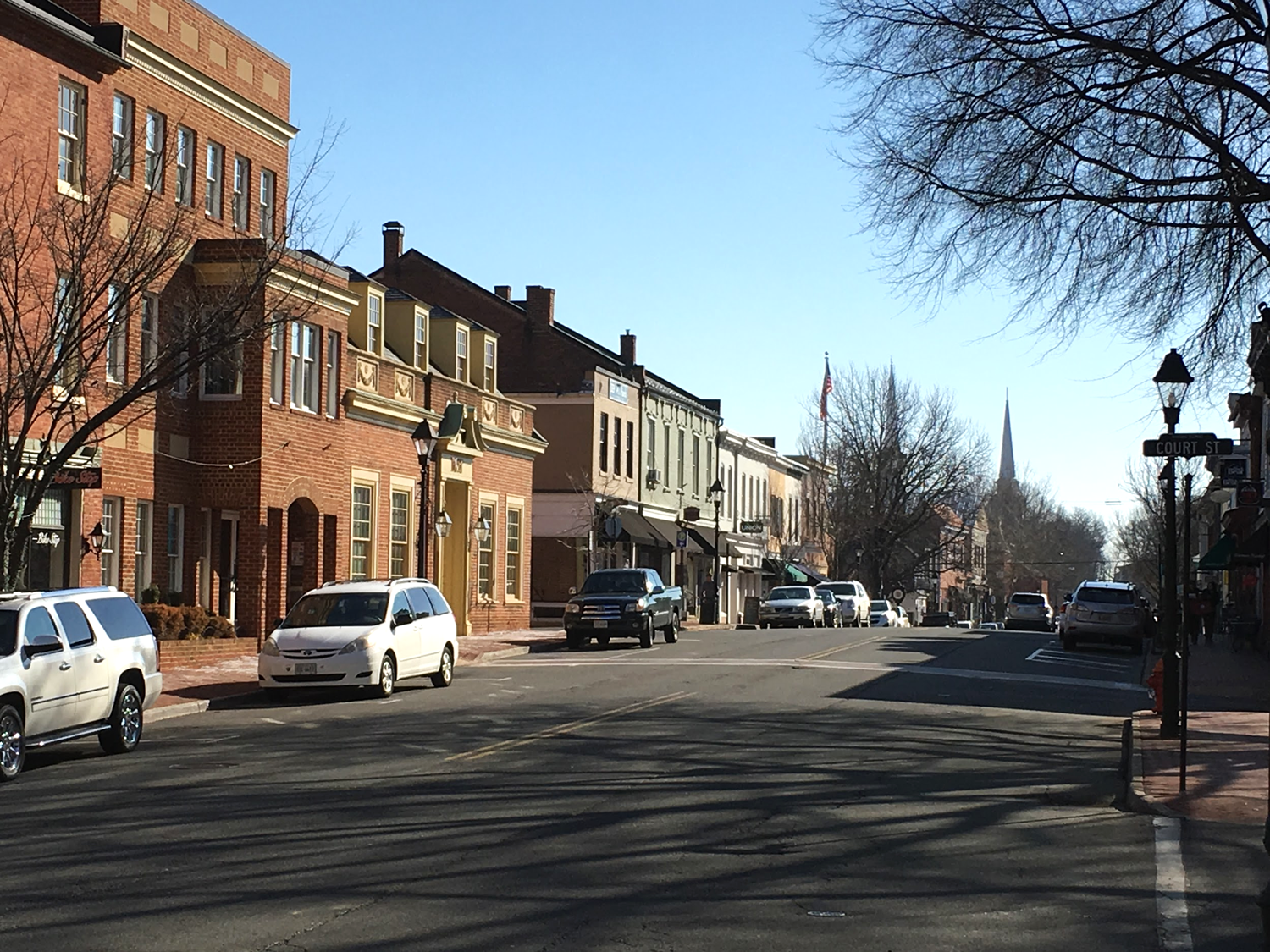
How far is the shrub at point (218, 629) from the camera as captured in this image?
28.9m

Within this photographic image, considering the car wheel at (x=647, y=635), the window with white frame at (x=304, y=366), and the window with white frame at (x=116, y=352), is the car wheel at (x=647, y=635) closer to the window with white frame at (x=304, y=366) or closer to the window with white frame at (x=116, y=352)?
the window with white frame at (x=304, y=366)

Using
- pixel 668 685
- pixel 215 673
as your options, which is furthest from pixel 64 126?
pixel 668 685

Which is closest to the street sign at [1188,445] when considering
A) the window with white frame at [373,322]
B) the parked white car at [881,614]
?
the window with white frame at [373,322]

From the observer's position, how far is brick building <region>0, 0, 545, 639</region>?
25.6 metres

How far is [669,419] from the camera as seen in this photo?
62.8 metres

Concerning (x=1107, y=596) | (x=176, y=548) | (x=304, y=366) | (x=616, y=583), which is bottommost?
(x=1107, y=596)

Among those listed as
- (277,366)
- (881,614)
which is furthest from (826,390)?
(277,366)

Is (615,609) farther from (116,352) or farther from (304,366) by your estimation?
(116,352)

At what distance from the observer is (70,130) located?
85.4 feet

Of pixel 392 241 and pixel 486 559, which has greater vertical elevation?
pixel 392 241

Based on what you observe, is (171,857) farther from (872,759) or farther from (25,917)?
(872,759)

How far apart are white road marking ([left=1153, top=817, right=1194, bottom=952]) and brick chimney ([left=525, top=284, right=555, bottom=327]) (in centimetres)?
4430

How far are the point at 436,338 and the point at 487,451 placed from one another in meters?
3.57

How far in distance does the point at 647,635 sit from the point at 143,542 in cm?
1287
